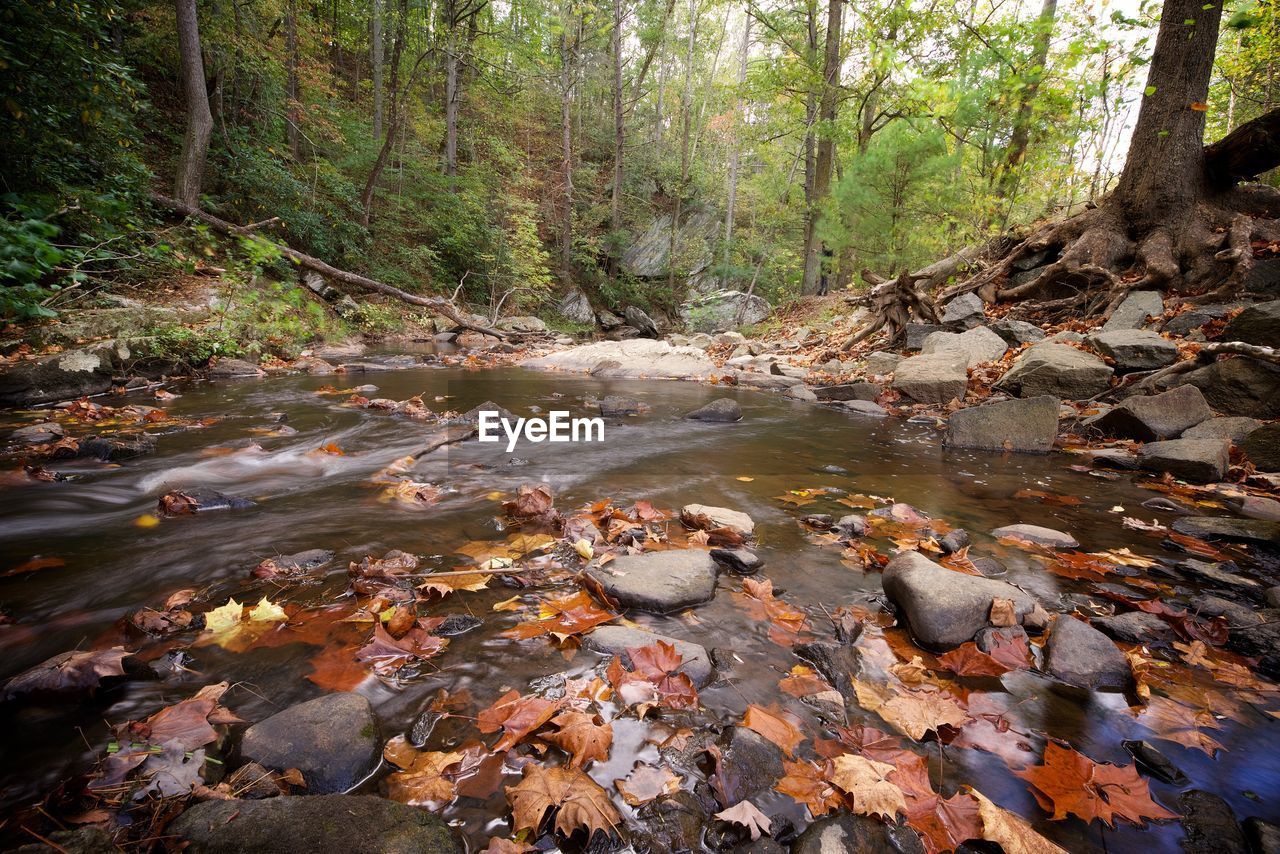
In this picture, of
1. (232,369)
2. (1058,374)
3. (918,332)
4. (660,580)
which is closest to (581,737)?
(660,580)

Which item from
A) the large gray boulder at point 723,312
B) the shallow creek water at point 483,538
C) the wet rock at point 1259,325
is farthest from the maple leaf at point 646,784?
the large gray boulder at point 723,312

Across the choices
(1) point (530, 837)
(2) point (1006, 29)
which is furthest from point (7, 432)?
(2) point (1006, 29)

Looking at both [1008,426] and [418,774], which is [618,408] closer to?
[1008,426]

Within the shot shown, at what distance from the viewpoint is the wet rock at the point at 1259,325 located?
199 inches

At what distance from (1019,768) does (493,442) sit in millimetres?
5060

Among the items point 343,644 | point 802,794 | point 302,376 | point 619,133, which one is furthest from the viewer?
point 619,133

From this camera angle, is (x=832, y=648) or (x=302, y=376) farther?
(x=302, y=376)

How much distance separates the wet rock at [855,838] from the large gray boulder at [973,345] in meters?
8.39

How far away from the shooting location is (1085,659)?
6.84 ft

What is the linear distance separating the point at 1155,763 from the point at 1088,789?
312mm

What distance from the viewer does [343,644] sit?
205 centimetres

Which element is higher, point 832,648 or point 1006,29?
point 1006,29

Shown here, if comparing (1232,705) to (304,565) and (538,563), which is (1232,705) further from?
(304,565)

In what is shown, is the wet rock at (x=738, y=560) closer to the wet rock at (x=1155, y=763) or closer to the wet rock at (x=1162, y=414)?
the wet rock at (x=1155, y=763)
